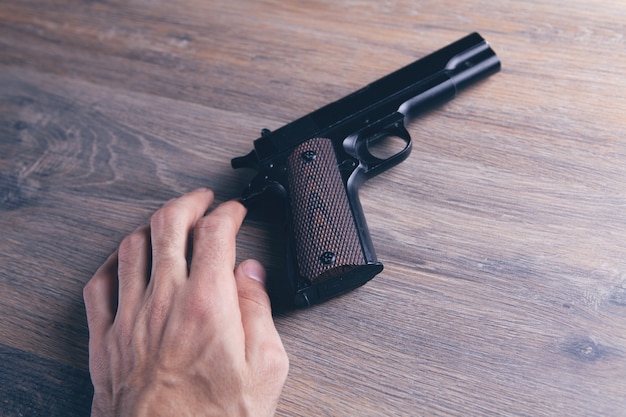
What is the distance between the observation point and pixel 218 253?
3.05 feet

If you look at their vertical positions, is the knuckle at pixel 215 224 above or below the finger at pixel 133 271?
above

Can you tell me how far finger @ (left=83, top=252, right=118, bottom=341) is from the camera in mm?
941

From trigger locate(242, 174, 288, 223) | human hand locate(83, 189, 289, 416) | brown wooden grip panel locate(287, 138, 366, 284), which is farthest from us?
trigger locate(242, 174, 288, 223)

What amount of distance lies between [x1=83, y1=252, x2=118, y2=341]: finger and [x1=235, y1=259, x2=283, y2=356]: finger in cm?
23

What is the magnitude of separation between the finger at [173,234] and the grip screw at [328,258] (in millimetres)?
234

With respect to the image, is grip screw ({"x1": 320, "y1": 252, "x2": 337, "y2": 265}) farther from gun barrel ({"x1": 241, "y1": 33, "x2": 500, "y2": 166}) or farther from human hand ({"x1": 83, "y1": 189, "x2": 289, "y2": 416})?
gun barrel ({"x1": 241, "y1": 33, "x2": 500, "y2": 166})

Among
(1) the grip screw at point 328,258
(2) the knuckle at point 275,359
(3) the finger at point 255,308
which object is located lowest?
(2) the knuckle at point 275,359

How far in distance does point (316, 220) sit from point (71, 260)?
517mm

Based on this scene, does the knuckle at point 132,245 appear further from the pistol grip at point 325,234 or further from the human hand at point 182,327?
the pistol grip at point 325,234

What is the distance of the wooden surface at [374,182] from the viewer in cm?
91

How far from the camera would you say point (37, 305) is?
105cm

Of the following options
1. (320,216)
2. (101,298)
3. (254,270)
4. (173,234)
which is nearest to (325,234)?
(320,216)

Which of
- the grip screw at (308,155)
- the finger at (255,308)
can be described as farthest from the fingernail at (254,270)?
the grip screw at (308,155)

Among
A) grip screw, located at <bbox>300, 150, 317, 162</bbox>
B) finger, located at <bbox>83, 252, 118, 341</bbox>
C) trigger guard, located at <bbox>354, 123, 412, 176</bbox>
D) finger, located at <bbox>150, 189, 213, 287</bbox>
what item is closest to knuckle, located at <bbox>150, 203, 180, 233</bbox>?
finger, located at <bbox>150, 189, 213, 287</bbox>
